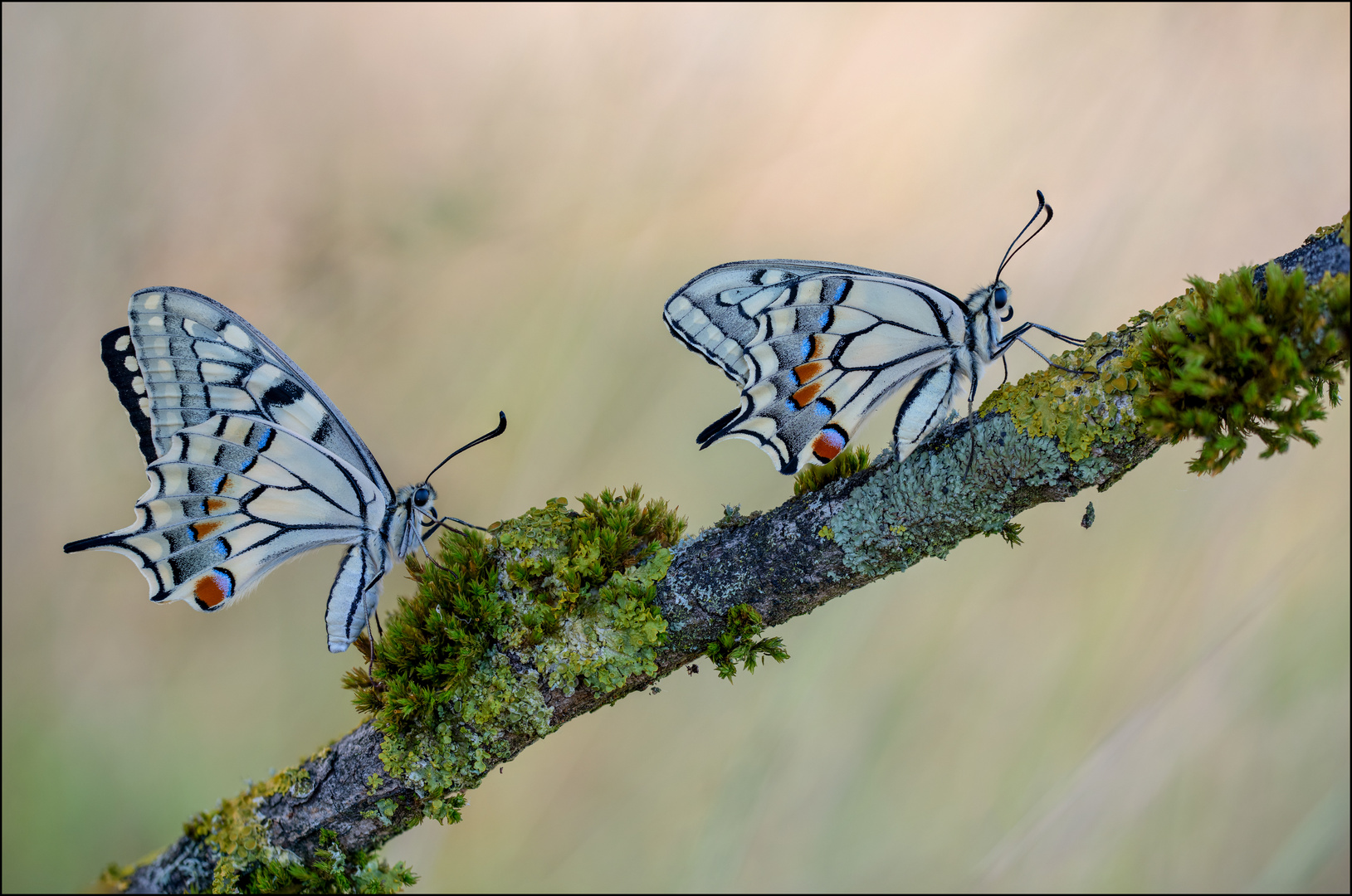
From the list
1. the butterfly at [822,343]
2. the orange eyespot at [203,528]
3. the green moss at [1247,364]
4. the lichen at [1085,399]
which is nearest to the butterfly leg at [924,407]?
the butterfly at [822,343]

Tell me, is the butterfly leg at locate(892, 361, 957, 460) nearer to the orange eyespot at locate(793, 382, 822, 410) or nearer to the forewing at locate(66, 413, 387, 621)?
the orange eyespot at locate(793, 382, 822, 410)

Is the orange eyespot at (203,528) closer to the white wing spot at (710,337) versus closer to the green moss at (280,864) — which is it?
the green moss at (280,864)

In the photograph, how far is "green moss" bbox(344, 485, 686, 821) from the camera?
1018mm

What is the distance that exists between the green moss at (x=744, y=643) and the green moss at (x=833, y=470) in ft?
0.62

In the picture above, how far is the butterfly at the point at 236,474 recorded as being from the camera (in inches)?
47.9

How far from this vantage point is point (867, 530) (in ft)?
3.03

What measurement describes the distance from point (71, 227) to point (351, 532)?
1.69 metres

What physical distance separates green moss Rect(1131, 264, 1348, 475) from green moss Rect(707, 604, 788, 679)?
0.51 metres

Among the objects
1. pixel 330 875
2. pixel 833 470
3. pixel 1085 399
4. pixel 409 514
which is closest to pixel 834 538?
pixel 833 470

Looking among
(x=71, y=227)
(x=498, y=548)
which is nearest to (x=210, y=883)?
(x=498, y=548)

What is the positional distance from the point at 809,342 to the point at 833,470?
19 cm

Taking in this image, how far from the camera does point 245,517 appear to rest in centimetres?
131

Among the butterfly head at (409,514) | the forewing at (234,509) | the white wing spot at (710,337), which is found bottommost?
the white wing spot at (710,337)

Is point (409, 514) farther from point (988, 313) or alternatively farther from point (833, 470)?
point (988, 313)
